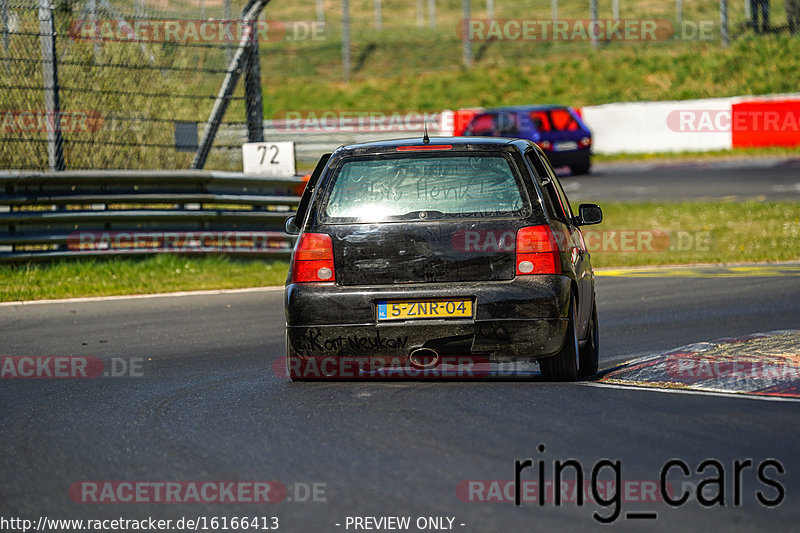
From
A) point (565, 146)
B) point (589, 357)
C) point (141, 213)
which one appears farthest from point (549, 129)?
point (589, 357)

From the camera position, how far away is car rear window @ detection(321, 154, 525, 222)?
7723mm

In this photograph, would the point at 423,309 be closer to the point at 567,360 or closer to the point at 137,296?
the point at 567,360

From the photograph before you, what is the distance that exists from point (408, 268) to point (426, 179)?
57 centimetres

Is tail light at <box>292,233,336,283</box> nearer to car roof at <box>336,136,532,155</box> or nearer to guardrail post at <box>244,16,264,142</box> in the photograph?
car roof at <box>336,136,532,155</box>

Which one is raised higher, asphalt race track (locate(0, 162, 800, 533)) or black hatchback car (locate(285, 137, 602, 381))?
black hatchback car (locate(285, 137, 602, 381))

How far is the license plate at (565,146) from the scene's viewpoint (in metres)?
30.3

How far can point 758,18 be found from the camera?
41.6 m

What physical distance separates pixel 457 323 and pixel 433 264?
372 millimetres

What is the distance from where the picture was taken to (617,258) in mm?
16906

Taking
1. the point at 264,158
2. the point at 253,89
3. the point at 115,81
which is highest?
the point at 115,81

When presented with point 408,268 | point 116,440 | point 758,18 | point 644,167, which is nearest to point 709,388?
point 408,268

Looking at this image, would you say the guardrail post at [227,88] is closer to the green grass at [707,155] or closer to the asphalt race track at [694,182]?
the asphalt race track at [694,182]

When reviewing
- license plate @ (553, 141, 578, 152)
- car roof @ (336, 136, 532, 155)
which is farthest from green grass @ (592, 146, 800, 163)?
car roof @ (336, 136, 532, 155)

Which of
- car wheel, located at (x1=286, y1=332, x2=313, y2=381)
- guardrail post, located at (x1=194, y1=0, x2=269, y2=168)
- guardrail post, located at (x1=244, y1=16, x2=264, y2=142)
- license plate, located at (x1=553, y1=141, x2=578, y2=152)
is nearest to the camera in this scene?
car wheel, located at (x1=286, y1=332, x2=313, y2=381)
